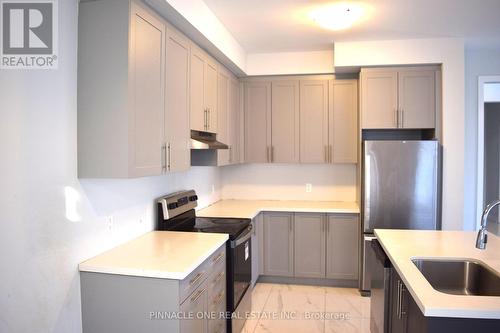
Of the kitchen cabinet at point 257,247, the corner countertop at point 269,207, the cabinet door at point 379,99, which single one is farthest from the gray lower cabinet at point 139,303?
the cabinet door at point 379,99

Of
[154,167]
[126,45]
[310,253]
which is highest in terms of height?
[126,45]

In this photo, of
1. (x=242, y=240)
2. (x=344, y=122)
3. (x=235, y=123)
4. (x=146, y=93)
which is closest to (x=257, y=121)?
(x=235, y=123)

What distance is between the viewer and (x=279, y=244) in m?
4.08

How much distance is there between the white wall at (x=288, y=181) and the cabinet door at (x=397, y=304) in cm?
235

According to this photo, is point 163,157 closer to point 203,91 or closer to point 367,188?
point 203,91

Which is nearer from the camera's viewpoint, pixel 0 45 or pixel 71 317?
pixel 0 45

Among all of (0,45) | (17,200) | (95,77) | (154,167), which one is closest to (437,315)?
(154,167)

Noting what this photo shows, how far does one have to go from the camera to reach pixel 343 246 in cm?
A: 394

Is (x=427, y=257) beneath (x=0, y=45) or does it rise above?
beneath

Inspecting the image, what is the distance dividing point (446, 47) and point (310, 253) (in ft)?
8.27

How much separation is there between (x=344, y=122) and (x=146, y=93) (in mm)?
2650

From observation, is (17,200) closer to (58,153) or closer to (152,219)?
(58,153)

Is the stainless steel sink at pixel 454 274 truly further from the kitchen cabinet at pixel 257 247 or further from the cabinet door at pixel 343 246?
the kitchen cabinet at pixel 257 247

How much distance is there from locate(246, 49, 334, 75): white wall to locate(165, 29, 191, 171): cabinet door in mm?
1653
